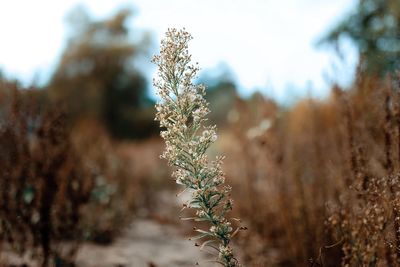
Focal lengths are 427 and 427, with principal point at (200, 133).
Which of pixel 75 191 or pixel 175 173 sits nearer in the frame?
pixel 175 173

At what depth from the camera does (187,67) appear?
62.6 inches

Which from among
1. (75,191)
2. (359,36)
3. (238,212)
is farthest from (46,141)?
(359,36)

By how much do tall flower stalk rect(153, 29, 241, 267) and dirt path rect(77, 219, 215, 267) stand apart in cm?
140

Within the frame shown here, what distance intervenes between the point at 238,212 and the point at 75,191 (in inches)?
75.1

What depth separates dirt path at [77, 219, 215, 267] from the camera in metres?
3.35

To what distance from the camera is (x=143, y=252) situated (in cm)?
388

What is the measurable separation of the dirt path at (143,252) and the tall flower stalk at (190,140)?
1396 mm

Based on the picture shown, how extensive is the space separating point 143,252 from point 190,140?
2.59 m

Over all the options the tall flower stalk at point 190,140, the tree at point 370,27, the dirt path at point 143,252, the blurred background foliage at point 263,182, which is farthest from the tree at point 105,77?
the tall flower stalk at point 190,140

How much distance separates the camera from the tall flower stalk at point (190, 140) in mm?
1521

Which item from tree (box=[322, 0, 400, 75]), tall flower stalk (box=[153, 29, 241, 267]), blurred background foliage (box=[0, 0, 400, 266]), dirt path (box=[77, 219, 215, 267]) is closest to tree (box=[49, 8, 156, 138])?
tree (box=[322, 0, 400, 75])

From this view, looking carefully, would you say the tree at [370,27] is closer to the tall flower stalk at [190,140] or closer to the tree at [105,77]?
the tall flower stalk at [190,140]

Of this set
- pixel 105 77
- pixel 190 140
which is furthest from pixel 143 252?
pixel 105 77

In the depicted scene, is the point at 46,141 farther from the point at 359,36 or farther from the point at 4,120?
the point at 359,36
